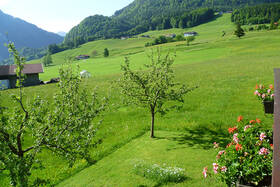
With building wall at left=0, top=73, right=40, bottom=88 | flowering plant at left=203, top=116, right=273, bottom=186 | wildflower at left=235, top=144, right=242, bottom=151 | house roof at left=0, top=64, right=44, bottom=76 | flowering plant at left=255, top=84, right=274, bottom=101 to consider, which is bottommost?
flowering plant at left=203, top=116, right=273, bottom=186

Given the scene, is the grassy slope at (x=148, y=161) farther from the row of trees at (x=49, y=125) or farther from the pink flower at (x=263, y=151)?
the pink flower at (x=263, y=151)

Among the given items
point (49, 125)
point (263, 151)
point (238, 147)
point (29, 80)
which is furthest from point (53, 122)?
point (29, 80)

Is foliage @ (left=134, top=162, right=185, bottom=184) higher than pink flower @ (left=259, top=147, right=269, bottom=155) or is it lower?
lower

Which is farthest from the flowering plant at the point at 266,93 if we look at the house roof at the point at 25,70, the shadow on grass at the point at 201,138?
the house roof at the point at 25,70

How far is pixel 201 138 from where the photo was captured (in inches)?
625

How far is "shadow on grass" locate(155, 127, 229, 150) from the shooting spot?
14.7 metres

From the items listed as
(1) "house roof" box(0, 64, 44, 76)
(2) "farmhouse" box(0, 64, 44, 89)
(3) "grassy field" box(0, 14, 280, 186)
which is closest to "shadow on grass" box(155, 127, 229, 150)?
(3) "grassy field" box(0, 14, 280, 186)

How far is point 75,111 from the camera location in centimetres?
915

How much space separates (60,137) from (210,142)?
1032cm

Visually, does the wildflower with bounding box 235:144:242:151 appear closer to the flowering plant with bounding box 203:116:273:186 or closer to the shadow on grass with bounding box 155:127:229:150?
the flowering plant with bounding box 203:116:273:186

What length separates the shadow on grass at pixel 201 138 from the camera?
48.2 feet

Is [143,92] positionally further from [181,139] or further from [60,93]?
[60,93]

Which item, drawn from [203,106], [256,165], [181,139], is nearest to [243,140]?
[256,165]

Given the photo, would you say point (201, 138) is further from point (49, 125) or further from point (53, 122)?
point (49, 125)
